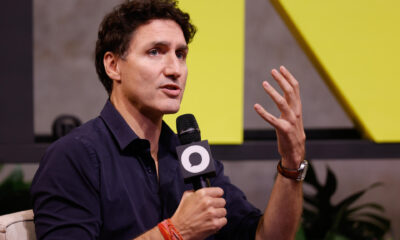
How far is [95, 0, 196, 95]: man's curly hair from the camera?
5.55 feet

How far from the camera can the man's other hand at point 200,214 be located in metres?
1.35

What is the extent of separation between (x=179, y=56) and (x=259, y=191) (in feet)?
8.74

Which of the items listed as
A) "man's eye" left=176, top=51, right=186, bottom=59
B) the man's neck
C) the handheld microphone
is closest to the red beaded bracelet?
the handheld microphone

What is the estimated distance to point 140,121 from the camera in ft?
5.51

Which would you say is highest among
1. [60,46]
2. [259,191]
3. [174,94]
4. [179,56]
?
[60,46]

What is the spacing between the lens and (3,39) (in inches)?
100

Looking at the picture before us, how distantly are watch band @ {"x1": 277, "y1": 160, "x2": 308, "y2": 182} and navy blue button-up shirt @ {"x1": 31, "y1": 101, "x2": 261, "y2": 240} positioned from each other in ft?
0.77

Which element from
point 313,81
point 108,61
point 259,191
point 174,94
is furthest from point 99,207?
point 313,81

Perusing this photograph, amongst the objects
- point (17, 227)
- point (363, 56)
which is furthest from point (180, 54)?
point (363, 56)

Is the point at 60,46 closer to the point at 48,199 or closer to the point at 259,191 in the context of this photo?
the point at 259,191

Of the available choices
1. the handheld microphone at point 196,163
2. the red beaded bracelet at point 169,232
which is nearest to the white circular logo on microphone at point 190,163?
the handheld microphone at point 196,163

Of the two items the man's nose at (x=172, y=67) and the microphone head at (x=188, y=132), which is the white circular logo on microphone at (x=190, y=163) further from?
the man's nose at (x=172, y=67)

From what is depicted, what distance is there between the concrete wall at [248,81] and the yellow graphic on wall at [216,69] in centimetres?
157

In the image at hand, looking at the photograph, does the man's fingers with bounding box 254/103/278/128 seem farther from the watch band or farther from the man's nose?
the man's nose
